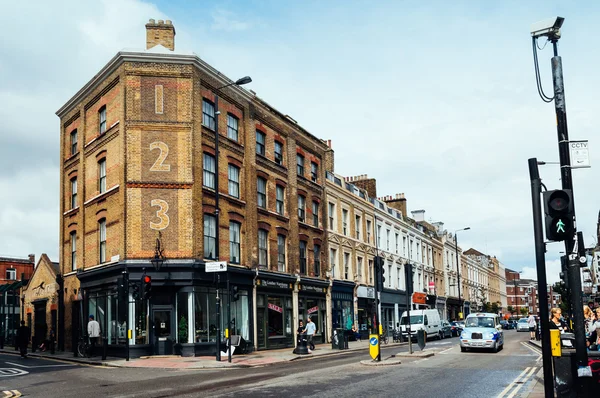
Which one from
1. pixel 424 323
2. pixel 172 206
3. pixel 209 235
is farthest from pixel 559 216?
pixel 424 323

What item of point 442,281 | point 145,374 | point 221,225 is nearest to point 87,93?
point 221,225

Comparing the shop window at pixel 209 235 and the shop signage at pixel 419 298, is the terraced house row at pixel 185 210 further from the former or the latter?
the shop signage at pixel 419 298

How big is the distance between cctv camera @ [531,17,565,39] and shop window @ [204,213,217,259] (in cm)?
1918

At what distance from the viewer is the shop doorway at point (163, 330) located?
25.5 metres

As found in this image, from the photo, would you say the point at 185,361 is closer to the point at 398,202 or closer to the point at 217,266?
the point at 217,266

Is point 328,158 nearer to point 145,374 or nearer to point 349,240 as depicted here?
point 349,240

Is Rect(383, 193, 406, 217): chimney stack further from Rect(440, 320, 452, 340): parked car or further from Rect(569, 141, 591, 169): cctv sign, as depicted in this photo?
Rect(569, 141, 591, 169): cctv sign

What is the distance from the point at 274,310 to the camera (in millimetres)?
32906

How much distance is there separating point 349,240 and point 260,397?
32.2m

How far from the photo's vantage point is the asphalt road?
1290 cm

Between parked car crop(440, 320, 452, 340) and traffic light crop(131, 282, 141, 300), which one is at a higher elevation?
traffic light crop(131, 282, 141, 300)

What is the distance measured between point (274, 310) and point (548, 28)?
81.8 ft

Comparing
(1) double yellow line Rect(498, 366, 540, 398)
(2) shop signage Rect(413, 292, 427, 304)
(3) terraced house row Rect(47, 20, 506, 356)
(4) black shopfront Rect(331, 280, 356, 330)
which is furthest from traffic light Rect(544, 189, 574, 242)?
(2) shop signage Rect(413, 292, 427, 304)

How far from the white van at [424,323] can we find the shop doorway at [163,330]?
18.3 m
